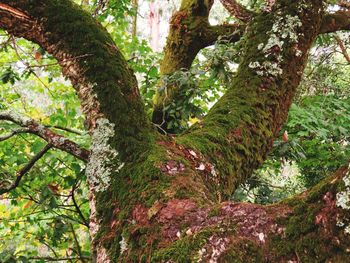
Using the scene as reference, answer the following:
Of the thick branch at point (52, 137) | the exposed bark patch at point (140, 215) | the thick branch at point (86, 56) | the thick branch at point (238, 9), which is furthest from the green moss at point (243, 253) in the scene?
the thick branch at point (238, 9)

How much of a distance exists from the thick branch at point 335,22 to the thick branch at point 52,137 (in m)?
2.08

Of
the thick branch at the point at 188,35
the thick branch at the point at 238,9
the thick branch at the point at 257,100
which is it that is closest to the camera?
the thick branch at the point at 257,100

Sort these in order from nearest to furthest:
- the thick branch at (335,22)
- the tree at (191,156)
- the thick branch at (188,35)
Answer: the tree at (191,156) → the thick branch at (335,22) → the thick branch at (188,35)

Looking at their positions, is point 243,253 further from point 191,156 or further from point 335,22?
point 335,22

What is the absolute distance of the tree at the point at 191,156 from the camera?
3.49 ft

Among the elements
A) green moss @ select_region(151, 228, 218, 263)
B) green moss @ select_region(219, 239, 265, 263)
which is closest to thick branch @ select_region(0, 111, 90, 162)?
green moss @ select_region(151, 228, 218, 263)

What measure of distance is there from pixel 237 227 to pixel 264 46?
1353 millimetres

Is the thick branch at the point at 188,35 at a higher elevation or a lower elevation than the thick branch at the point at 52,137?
higher

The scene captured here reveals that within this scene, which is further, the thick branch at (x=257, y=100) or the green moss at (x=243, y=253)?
the thick branch at (x=257, y=100)

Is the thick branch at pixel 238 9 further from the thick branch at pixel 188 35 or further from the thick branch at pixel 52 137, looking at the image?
the thick branch at pixel 52 137

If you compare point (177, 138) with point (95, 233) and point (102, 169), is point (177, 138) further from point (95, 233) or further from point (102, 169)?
point (95, 233)

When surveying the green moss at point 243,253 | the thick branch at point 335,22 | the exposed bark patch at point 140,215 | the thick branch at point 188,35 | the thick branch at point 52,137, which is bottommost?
the green moss at point 243,253

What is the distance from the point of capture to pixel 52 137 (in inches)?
77.7

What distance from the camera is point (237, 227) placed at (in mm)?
1155
